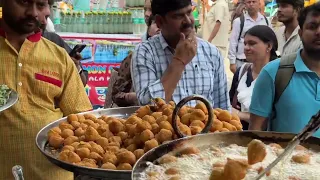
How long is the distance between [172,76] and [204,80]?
0.27 meters

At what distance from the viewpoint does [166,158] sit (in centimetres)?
116

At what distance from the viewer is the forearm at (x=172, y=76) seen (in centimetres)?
216

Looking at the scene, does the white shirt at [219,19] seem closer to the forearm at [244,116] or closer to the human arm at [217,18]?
the human arm at [217,18]

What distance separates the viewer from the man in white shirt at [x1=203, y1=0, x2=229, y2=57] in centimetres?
735

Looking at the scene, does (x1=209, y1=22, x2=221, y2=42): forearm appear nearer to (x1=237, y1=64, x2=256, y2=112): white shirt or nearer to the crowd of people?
(x1=237, y1=64, x2=256, y2=112): white shirt

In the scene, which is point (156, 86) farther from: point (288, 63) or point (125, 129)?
point (288, 63)

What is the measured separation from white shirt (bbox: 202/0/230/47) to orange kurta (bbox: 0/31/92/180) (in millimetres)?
5414

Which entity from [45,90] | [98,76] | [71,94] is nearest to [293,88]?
[71,94]

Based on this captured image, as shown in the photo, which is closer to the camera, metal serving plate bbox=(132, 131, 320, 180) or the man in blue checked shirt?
metal serving plate bbox=(132, 131, 320, 180)

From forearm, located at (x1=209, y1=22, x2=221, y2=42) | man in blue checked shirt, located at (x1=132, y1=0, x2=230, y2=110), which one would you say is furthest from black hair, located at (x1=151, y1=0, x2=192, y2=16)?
forearm, located at (x1=209, y1=22, x2=221, y2=42)

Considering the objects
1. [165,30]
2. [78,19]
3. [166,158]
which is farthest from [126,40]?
[166,158]

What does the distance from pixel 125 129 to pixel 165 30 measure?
2.79 feet

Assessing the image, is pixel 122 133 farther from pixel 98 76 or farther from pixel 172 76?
pixel 98 76

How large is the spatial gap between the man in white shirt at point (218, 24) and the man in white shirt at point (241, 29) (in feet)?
6.00
